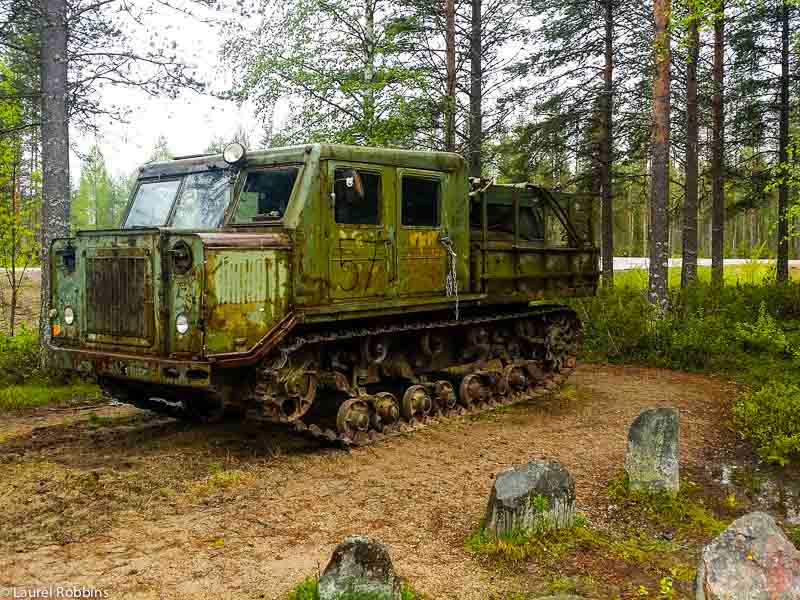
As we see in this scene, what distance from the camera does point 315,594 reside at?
429 cm

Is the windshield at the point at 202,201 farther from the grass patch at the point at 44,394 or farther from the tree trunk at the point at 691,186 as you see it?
the tree trunk at the point at 691,186

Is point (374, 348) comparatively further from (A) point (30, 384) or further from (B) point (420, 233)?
(A) point (30, 384)

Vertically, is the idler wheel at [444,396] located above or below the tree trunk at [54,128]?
below

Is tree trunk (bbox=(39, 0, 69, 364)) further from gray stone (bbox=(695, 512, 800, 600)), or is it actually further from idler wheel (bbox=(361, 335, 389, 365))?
gray stone (bbox=(695, 512, 800, 600))

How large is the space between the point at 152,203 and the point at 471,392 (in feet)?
15.5

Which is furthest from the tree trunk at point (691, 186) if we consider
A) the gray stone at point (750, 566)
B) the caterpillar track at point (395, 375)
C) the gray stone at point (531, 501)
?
the gray stone at point (750, 566)

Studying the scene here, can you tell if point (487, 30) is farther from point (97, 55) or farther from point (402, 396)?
point (402, 396)

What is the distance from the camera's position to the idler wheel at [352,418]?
318 inches

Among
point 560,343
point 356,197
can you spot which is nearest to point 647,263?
point 560,343

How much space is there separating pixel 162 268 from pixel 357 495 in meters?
2.79

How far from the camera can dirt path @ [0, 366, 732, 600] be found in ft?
16.0

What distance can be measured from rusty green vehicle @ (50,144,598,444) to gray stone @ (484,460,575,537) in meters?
2.85

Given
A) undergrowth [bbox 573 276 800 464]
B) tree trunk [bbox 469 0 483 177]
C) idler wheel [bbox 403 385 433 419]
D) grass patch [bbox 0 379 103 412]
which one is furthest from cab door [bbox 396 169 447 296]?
tree trunk [bbox 469 0 483 177]

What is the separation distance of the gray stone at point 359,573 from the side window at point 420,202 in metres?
5.19
